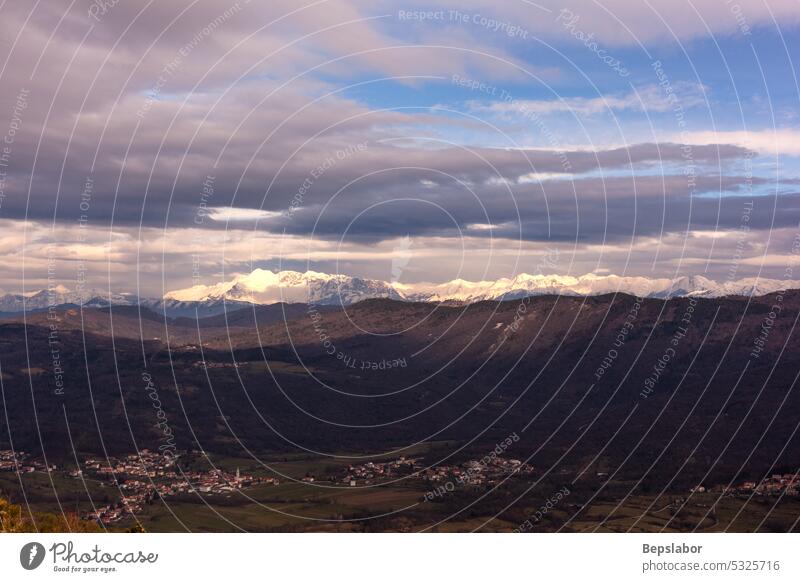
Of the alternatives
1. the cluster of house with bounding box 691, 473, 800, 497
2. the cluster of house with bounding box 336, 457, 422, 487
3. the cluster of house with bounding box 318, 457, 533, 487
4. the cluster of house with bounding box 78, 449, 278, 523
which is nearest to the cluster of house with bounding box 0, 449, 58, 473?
the cluster of house with bounding box 78, 449, 278, 523

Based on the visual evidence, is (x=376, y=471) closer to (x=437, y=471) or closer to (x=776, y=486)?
(x=437, y=471)

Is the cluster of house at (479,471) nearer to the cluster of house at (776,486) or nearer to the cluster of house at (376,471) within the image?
the cluster of house at (376,471)

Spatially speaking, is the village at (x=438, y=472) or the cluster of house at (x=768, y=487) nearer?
the cluster of house at (x=768, y=487)

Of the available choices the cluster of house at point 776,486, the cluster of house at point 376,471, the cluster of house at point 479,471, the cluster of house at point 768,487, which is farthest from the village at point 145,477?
the cluster of house at point 776,486

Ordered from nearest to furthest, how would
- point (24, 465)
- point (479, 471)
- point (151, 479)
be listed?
point (479, 471) < point (151, 479) < point (24, 465)

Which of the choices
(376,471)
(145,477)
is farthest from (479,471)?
(145,477)

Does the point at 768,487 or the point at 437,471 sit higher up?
the point at 768,487

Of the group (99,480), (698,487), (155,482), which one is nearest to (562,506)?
(698,487)

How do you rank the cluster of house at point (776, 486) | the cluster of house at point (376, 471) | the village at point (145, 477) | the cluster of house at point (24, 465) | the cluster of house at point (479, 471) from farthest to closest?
the cluster of house at point (24, 465) → the cluster of house at point (376, 471) → the cluster of house at point (479, 471) → the village at point (145, 477) → the cluster of house at point (776, 486)

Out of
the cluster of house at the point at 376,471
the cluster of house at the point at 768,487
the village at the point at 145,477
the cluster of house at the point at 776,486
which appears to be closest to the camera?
the cluster of house at the point at 768,487
